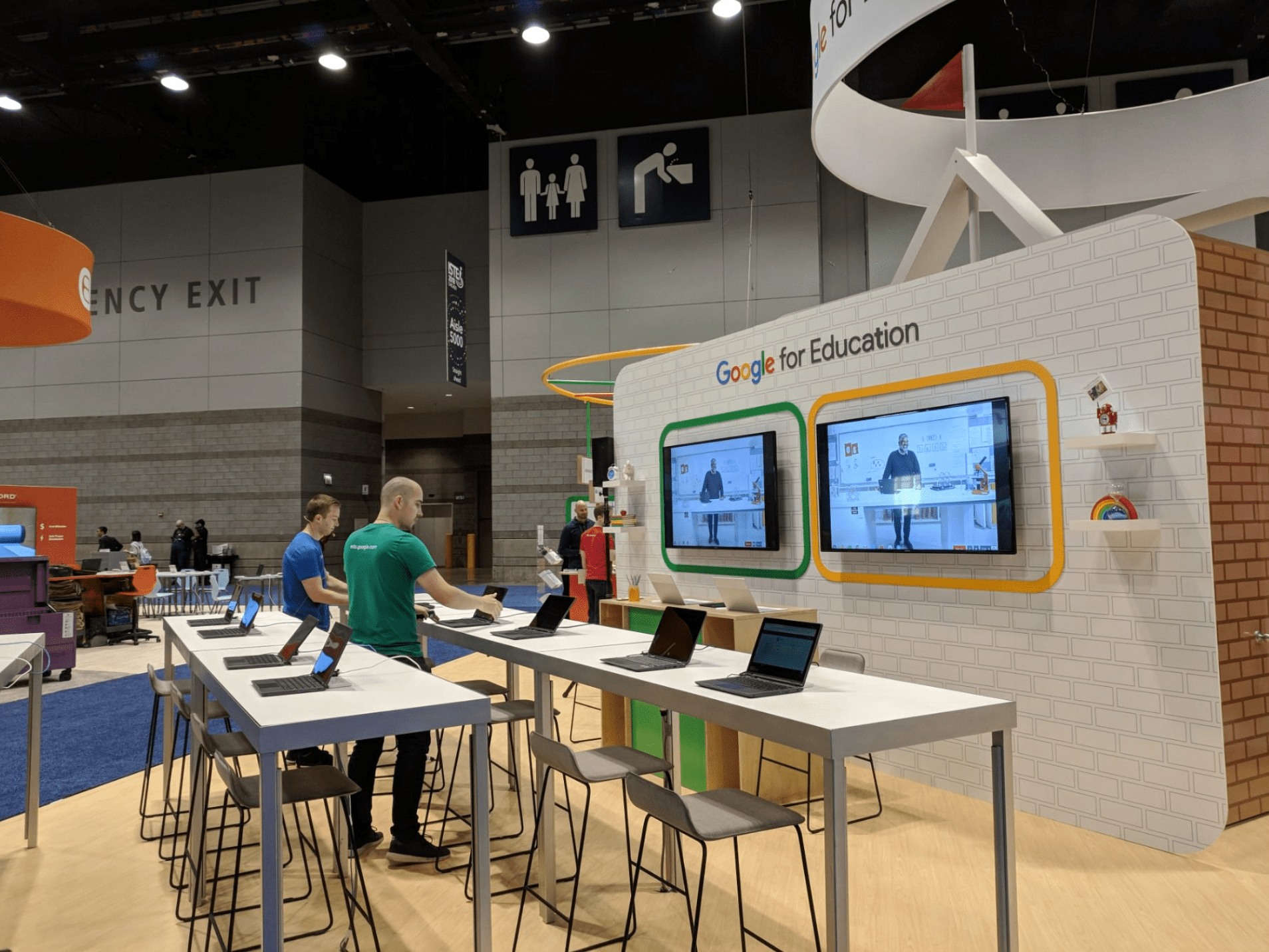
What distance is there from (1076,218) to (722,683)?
12618 mm

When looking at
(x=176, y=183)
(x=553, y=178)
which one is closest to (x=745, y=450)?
(x=553, y=178)

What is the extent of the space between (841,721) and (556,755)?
38.0 inches

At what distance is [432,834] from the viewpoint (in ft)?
12.7

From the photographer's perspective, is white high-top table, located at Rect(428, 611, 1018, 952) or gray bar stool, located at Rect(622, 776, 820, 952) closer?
white high-top table, located at Rect(428, 611, 1018, 952)

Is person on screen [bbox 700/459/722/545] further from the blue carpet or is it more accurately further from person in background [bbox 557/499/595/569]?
person in background [bbox 557/499/595/569]

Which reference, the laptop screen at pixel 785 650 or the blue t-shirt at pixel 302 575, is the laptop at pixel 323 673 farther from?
the blue t-shirt at pixel 302 575

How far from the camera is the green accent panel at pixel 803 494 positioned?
5305 mm

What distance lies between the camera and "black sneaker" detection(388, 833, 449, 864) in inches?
137

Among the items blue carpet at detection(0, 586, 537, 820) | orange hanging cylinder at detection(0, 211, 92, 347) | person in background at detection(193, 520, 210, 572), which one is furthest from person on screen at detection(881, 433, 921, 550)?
person in background at detection(193, 520, 210, 572)

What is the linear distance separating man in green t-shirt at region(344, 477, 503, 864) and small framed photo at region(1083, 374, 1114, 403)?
2.86 m

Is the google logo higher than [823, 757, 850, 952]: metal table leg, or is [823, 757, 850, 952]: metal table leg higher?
the google logo

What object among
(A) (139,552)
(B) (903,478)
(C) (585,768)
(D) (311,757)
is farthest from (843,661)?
(A) (139,552)

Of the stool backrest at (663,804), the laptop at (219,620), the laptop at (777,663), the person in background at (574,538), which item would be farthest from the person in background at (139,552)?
the stool backrest at (663,804)

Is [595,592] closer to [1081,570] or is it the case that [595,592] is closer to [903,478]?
[903,478]
